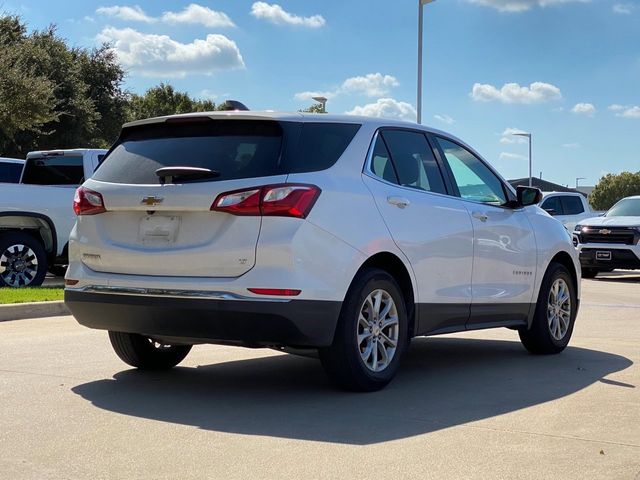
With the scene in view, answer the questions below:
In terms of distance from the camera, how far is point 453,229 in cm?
712

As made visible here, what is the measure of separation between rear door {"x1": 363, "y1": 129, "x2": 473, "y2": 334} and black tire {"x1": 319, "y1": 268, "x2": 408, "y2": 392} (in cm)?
30

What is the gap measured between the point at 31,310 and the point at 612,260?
12.7 meters

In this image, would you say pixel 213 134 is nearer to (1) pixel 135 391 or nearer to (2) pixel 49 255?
(1) pixel 135 391

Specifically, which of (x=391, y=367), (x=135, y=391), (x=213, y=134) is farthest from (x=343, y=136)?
(x=135, y=391)

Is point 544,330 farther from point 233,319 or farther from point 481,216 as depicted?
point 233,319

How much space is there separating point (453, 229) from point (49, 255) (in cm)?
860

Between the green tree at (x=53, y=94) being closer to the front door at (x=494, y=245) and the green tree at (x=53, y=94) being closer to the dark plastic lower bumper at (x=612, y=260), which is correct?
the dark plastic lower bumper at (x=612, y=260)

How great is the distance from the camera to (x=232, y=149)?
6.11 meters

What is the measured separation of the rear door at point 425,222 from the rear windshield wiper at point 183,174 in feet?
3.51

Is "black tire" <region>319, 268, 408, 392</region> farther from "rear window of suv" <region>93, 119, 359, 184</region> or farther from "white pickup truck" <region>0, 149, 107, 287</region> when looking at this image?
"white pickup truck" <region>0, 149, 107, 287</region>

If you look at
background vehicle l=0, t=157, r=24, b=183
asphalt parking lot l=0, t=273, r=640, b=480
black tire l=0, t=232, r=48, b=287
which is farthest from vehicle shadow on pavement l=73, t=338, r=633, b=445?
background vehicle l=0, t=157, r=24, b=183

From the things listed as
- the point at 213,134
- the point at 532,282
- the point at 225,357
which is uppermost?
the point at 213,134

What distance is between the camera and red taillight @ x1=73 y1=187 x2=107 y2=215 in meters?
6.39

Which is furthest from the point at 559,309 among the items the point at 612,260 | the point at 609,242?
the point at 609,242
